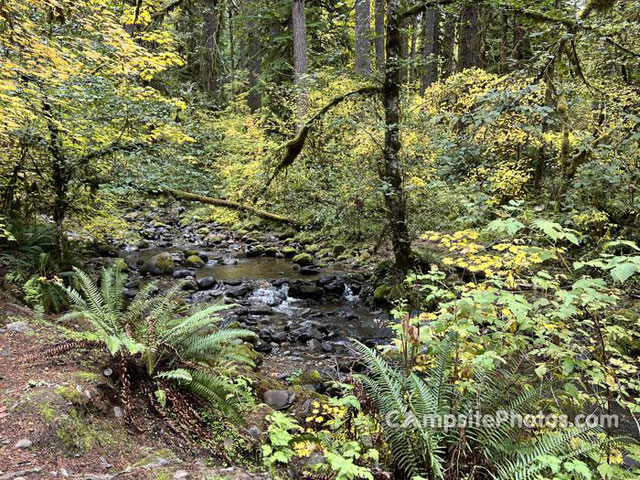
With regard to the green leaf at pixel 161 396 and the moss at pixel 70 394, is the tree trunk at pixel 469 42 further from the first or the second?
the moss at pixel 70 394

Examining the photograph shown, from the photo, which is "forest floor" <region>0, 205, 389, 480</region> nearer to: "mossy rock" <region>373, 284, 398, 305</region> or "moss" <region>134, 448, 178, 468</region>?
"moss" <region>134, 448, 178, 468</region>

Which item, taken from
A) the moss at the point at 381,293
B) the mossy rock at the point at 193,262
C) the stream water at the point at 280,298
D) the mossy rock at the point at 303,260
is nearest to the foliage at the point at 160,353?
the stream water at the point at 280,298

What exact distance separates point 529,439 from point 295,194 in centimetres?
882

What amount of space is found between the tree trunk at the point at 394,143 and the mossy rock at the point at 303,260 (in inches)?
169

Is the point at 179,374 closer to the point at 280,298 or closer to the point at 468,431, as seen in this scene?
the point at 468,431

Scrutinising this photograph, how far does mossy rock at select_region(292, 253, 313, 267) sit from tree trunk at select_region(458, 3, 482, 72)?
7.71m

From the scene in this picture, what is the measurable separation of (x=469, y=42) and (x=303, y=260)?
877 centimetres

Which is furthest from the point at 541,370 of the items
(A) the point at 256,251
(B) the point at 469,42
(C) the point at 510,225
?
(B) the point at 469,42

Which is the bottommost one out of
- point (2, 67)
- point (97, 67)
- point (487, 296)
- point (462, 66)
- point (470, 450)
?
point (470, 450)

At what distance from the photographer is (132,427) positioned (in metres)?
3.04

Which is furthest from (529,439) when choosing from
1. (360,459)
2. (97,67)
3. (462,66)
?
(462,66)

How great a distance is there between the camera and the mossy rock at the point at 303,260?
1264 centimetres

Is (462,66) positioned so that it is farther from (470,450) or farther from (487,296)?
(470,450)

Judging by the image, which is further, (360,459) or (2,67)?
(2,67)
